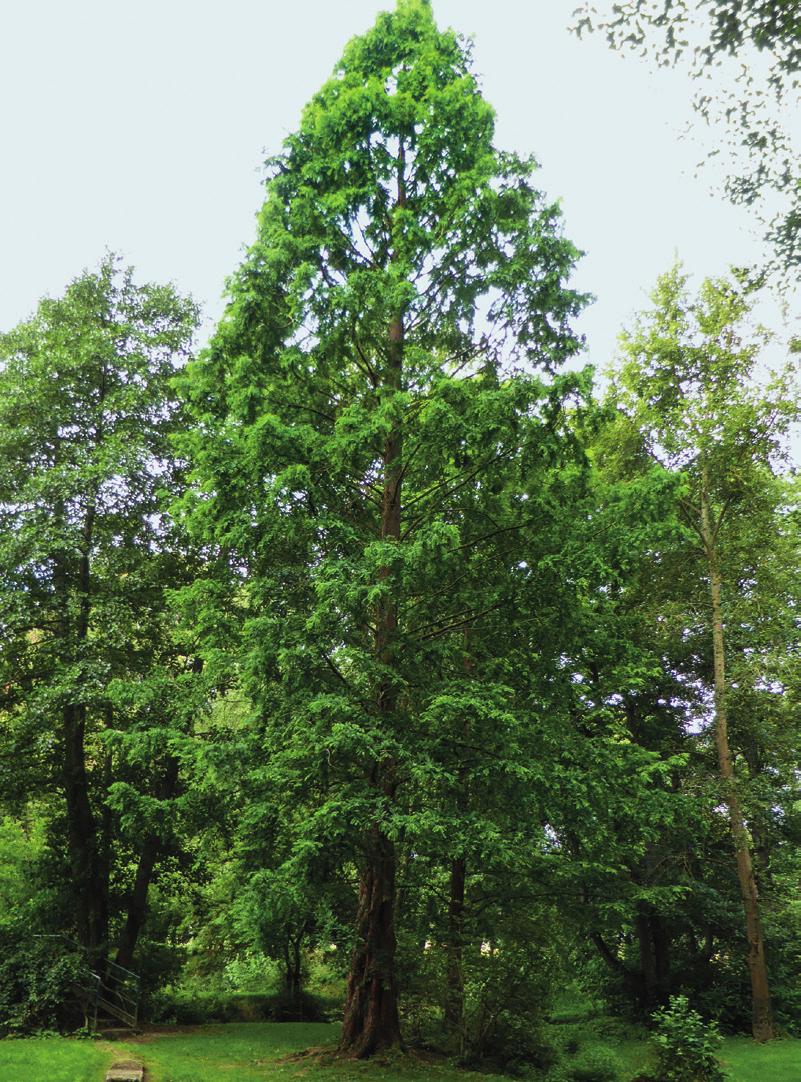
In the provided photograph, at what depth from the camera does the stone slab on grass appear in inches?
332

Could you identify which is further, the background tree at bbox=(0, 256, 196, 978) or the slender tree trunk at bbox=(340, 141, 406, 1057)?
the background tree at bbox=(0, 256, 196, 978)

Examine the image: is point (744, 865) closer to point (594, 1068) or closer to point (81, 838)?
point (594, 1068)

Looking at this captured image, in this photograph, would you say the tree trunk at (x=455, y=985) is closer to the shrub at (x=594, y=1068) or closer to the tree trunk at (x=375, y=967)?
the tree trunk at (x=375, y=967)

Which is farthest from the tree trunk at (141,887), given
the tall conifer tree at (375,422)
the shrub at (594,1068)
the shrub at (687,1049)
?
the shrub at (687,1049)

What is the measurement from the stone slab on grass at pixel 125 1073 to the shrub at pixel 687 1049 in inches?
235

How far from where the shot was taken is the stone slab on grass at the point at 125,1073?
8438mm

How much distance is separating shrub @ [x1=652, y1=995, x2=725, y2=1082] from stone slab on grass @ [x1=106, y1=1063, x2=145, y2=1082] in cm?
597

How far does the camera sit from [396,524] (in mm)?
10391

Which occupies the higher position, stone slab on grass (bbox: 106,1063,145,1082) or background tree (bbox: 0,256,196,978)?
background tree (bbox: 0,256,196,978)

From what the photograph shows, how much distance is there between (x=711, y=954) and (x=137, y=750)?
46.0 ft

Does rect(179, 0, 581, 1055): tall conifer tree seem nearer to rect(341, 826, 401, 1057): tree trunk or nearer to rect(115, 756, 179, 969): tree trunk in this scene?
rect(341, 826, 401, 1057): tree trunk

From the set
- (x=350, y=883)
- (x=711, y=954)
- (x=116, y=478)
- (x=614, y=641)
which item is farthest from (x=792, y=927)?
(x=116, y=478)

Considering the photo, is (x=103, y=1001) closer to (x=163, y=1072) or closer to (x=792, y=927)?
(x=163, y=1072)

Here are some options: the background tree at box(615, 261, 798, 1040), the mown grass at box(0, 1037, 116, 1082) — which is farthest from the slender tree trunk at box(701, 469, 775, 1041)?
the mown grass at box(0, 1037, 116, 1082)
